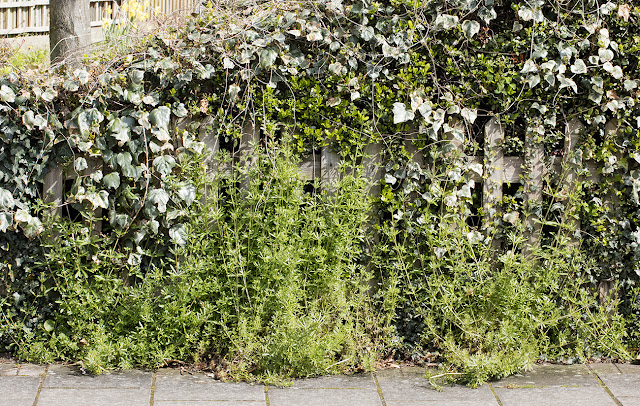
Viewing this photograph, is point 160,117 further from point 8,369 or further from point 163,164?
point 8,369

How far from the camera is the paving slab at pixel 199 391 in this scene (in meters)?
3.22

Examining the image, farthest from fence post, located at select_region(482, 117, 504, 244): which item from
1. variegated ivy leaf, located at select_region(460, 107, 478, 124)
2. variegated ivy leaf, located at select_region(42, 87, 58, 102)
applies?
variegated ivy leaf, located at select_region(42, 87, 58, 102)

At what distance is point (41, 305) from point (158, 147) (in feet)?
3.71

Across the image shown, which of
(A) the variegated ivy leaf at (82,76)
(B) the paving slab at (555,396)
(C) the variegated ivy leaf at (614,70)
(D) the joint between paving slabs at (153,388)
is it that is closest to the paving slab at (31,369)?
(D) the joint between paving slabs at (153,388)

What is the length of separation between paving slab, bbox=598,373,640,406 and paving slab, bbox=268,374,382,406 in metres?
1.22

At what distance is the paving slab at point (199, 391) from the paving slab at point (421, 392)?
0.65m

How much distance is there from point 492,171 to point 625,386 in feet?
4.38

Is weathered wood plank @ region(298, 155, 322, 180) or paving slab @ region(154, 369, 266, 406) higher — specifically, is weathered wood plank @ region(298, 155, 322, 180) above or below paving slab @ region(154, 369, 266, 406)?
above

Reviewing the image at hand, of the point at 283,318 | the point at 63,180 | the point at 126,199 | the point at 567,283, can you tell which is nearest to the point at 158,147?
the point at 126,199

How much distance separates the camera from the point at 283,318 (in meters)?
3.50

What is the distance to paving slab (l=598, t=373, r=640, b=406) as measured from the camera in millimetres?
3314

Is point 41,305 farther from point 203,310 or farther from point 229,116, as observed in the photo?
point 229,116

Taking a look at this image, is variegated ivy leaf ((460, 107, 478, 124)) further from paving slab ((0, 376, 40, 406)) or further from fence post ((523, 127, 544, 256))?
paving slab ((0, 376, 40, 406))

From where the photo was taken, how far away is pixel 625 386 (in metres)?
3.47
